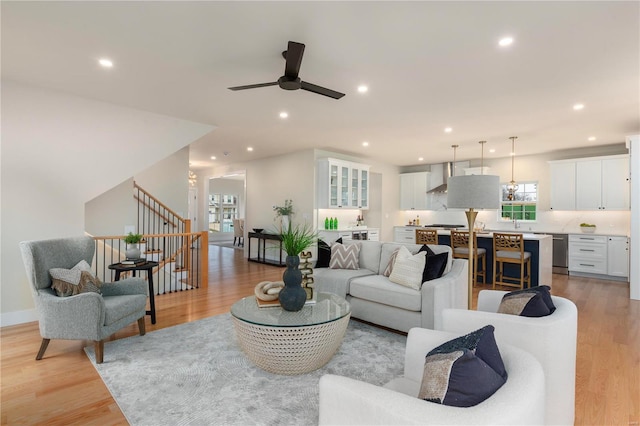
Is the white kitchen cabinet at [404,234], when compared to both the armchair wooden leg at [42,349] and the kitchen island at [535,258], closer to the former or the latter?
the kitchen island at [535,258]

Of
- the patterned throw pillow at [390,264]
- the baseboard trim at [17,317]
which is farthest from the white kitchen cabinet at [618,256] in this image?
the baseboard trim at [17,317]

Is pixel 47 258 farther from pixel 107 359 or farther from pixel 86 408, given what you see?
pixel 86 408

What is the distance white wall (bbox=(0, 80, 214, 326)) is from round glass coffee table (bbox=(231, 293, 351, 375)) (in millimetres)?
3082

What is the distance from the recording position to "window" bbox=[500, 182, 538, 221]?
307 inches

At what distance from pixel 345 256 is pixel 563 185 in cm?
585

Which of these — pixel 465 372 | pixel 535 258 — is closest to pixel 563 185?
pixel 535 258

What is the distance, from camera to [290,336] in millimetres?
2387

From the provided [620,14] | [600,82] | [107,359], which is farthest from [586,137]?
[107,359]

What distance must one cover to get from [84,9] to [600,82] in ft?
16.2

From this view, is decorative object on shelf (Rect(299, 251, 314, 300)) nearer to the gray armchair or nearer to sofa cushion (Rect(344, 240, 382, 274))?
sofa cushion (Rect(344, 240, 382, 274))

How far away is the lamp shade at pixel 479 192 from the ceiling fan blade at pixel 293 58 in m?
1.82

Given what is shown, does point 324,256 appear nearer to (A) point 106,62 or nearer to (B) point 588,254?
(A) point 106,62

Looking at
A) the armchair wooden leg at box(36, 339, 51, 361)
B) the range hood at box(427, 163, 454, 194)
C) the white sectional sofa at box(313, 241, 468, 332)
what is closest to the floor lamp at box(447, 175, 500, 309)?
the white sectional sofa at box(313, 241, 468, 332)

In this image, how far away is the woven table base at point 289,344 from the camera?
2.40 meters
